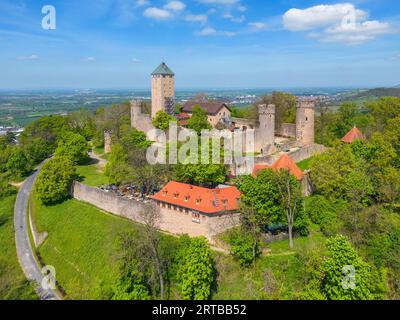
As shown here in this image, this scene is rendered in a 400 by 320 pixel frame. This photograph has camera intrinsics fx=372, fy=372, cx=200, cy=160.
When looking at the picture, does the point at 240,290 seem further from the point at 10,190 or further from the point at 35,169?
the point at 35,169

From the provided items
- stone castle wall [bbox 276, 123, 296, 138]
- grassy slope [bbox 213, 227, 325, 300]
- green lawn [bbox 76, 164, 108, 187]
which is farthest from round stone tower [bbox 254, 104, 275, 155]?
grassy slope [bbox 213, 227, 325, 300]

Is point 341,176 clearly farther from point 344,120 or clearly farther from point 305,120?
point 344,120

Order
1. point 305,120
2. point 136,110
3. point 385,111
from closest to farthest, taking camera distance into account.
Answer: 1. point 305,120
2. point 385,111
3. point 136,110

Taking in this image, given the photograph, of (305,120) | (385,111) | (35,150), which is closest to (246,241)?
(305,120)

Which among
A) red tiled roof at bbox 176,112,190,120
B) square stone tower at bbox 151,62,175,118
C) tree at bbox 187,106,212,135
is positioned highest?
square stone tower at bbox 151,62,175,118

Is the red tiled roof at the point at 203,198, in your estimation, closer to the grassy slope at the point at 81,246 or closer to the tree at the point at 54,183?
the grassy slope at the point at 81,246

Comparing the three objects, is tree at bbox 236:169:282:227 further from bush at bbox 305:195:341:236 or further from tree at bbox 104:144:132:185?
tree at bbox 104:144:132:185
